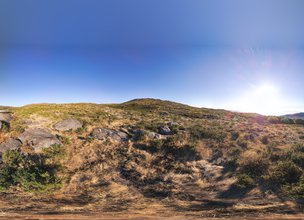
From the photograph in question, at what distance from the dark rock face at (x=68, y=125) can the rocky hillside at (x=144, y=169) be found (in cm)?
11

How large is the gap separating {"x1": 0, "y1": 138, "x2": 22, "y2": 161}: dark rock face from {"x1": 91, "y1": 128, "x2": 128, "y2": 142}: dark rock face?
697 centimetres

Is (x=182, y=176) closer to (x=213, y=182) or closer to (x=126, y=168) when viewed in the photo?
(x=213, y=182)

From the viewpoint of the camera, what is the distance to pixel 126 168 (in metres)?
21.6

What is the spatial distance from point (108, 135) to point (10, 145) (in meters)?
9.07

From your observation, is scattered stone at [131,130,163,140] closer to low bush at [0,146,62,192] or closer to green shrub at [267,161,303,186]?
low bush at [0,146,62,192]

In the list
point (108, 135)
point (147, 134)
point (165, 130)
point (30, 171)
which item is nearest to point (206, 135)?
point (165, 130)

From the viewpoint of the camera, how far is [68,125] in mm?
30531

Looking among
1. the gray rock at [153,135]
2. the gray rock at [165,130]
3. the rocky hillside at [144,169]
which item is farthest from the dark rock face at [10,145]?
the gray rock at [165,130]

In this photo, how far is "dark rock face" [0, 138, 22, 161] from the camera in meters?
23.8

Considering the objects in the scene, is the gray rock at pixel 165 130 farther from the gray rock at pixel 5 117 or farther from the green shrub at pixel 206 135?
the gray rock at pixel 5 117

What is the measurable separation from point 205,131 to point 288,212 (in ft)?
54.7

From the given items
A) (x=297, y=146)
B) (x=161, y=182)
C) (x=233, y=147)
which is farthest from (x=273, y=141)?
(x=161, y=182)

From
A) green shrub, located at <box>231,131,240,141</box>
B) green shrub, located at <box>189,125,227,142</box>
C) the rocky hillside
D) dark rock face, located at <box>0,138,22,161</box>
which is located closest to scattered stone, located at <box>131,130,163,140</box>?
the rocky hillside

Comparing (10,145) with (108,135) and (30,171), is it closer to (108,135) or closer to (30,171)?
(30,171)
